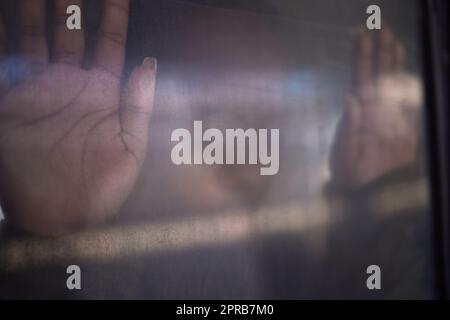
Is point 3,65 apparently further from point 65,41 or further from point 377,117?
point 377,117

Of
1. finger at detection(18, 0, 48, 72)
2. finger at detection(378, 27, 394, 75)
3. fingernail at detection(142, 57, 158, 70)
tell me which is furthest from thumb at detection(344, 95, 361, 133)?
finger at detection(18, 0, 48, 72)

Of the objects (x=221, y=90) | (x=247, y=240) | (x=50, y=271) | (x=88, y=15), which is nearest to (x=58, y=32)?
(x=88, y=15)

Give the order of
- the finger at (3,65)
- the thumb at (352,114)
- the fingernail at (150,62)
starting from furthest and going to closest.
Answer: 1. the thumb at (352,114)
2. the fingernail at (150,62)
3. the finger at (3,65)

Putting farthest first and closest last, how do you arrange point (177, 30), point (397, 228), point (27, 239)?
point (397, 228) < point (177, 30) < point (27, 239)

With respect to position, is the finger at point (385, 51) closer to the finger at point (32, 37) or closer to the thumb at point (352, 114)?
the thumb at point (352, 114)

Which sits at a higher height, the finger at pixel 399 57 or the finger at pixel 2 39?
the finger at pixel 399 57

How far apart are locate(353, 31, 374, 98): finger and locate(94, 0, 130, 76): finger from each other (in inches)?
35.4

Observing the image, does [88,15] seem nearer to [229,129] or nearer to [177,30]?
[177,30]

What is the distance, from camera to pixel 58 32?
1786 millimetres

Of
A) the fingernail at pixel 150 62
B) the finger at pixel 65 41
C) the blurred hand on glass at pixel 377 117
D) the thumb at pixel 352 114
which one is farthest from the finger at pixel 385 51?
the finger at pixel 65 41

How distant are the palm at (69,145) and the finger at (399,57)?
999mm

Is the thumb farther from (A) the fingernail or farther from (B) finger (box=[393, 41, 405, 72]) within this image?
(A) the fingernail

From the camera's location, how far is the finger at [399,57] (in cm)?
206

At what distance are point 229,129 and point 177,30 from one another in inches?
16.2
